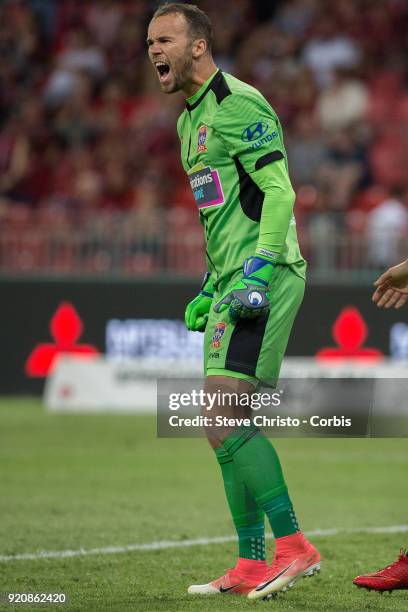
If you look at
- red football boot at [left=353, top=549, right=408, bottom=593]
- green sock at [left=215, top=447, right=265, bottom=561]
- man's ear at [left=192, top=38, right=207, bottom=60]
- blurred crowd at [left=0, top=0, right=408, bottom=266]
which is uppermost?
blurred crowd at [left=0, top=0, right=408, bottom=266]

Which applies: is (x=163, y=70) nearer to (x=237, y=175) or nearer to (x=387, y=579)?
(x=237, y=175)

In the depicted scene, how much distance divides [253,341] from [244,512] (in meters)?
0.76

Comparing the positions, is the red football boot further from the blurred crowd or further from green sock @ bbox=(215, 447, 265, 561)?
the blurred crowd

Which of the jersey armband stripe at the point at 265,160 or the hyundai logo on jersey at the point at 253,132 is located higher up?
the hyundai logo on jersey at the point at 253,132

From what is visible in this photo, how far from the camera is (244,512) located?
18.1 feet

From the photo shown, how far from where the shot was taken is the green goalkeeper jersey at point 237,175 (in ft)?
17.4

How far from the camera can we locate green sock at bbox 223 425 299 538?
532 centimetres

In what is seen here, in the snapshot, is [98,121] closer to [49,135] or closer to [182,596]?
[49,135]

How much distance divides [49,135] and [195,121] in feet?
43.1

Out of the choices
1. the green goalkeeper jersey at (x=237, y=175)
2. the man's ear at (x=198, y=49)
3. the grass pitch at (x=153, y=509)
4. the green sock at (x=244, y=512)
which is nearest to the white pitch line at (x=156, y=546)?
the grass pitch at (x=153, y=509)

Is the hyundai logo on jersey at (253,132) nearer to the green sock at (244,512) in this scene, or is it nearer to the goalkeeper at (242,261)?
the goalkeeper at (242,261)

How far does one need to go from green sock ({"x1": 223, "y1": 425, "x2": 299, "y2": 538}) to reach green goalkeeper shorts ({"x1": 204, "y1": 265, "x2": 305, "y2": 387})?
0.25 metres

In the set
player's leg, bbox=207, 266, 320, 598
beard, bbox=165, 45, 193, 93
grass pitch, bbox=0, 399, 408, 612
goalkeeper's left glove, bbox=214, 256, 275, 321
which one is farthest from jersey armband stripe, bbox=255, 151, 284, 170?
grass pitch, bbox=0, 399, 408, 612

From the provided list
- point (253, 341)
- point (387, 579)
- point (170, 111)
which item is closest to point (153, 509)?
point (387, 579)
